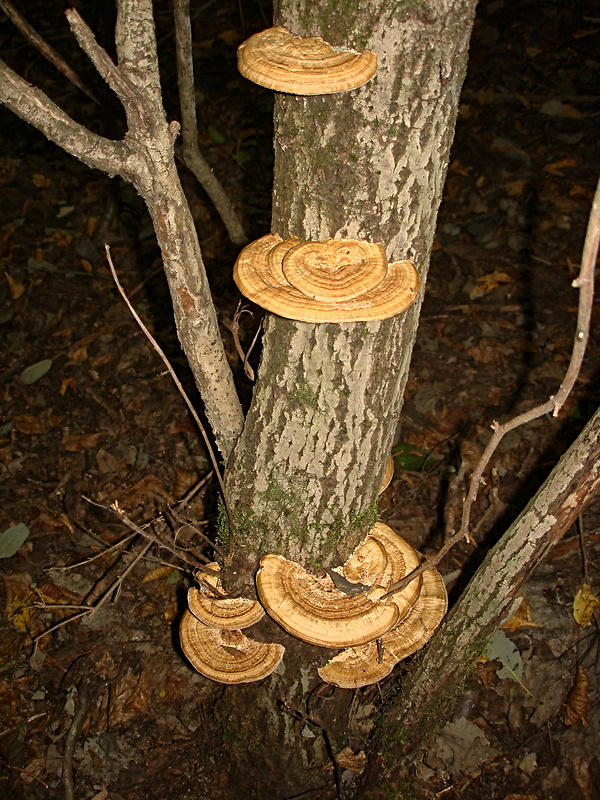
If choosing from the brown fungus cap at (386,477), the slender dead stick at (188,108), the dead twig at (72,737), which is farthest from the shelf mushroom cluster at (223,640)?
the slender dead stick at (188,108)

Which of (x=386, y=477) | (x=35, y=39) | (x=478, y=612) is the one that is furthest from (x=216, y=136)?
(x=478, y=612)

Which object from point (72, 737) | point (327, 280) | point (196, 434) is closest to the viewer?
point (327, 280)

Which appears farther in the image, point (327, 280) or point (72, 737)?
point (72, 737)

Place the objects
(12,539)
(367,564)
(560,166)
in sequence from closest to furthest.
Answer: (367,564), (12,539), (560,166)

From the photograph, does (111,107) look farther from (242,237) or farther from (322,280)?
(322,280)

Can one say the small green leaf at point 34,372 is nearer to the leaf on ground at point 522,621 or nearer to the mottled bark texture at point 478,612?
the mottled bark texture at point 478,612

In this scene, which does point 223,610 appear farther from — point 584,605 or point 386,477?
point 584,605

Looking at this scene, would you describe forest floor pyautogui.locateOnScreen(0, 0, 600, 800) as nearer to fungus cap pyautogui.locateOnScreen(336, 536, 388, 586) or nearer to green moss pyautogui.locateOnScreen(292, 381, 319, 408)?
fungus cap pyautogui.locateOnScreen(336, 536, 388, 586)
